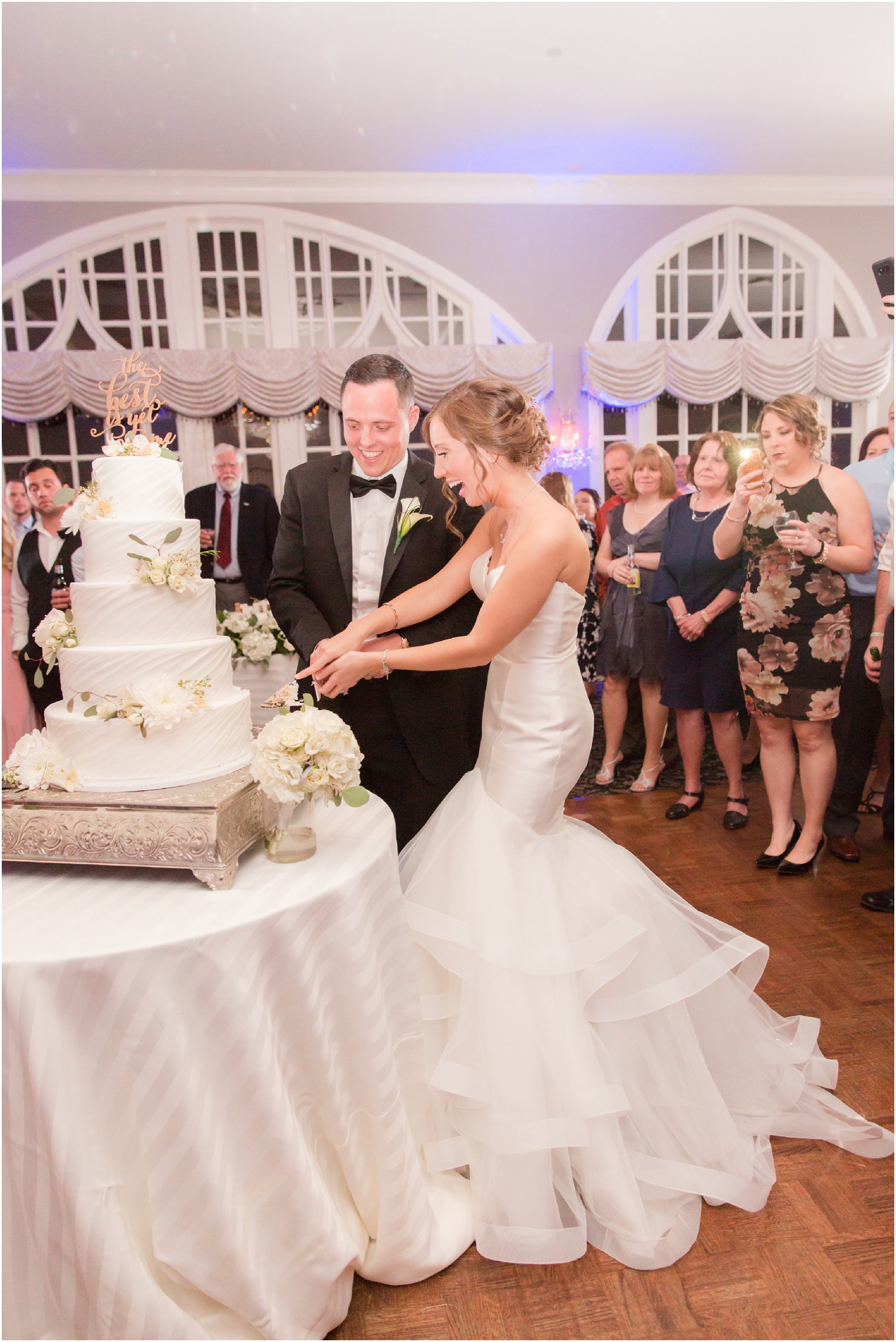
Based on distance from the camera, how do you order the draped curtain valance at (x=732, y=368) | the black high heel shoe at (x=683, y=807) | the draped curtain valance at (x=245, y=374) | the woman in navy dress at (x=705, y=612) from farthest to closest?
the draped curtain valance at (x=732, y=368)
the draped curtain valance at (x=245, y=374)
the black high heel shoe at (x=683, y=807)
the woman in navy dress at (x=705, y=612)

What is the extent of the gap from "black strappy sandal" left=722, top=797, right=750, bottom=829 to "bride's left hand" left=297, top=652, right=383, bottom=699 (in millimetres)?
2692

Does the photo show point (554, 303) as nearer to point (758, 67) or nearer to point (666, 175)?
point (666, 175)

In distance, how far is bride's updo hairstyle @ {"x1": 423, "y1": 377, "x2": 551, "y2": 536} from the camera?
2012 mm

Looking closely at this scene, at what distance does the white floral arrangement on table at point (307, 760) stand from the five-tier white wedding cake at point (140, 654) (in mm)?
165

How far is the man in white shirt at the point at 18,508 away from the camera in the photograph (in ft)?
18.6

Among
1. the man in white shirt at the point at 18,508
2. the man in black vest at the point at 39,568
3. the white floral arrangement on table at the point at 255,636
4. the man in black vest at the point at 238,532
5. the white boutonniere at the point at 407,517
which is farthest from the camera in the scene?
the man in black vest at the point at 238,532

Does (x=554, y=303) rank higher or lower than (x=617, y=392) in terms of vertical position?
higher

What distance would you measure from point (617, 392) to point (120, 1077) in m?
7.46

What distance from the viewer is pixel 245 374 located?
295 inches

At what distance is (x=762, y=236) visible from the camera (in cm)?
816

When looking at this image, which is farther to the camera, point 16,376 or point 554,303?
point 554,303

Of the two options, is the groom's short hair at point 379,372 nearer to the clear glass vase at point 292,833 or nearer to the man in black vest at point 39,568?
the clear glass vase at point 292,833

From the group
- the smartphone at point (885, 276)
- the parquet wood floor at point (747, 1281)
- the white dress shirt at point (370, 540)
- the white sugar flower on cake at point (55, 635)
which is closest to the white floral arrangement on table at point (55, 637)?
the white sugar flower on cake at point (55, 635)

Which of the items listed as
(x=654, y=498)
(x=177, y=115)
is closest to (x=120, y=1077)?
(x=654, y=498)
